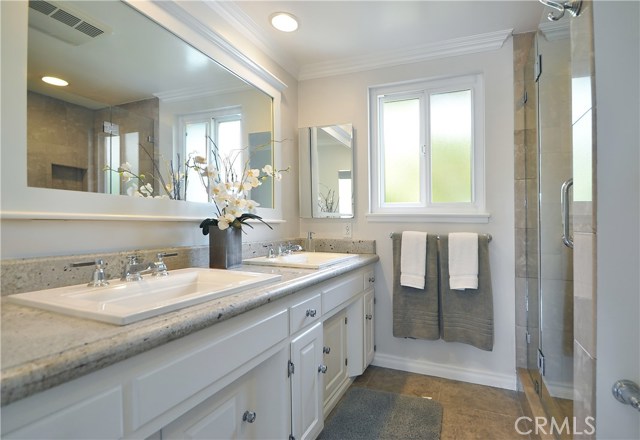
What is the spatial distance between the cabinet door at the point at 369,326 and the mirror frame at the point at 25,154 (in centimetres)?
121

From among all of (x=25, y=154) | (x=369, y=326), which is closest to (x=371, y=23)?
(x=25, y=154)

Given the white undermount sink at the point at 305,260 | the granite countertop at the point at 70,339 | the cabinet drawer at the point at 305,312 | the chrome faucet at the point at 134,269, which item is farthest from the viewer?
Answer: the white undermount sink at the point at 305,260

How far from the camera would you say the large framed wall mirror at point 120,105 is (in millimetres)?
1052

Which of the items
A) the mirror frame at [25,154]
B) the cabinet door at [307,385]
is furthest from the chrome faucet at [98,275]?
the cabinet door at [307,385]

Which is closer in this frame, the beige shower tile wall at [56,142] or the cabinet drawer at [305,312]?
the beige shower tile wall at [56,142]

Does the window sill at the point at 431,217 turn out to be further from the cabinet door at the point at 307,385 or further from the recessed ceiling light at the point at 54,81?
the recessed ceiling light at the point at 54,81

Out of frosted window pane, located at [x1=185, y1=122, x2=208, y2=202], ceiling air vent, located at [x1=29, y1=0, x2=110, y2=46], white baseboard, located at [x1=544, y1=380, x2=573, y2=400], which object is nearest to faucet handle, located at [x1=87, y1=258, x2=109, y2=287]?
frosted window pane, located at [x1=185, y1=122, x2=208, y2=202]

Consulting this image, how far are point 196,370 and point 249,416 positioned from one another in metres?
0.49

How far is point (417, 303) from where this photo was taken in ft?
7.38

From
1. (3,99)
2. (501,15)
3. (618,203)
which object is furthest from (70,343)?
(501,15)

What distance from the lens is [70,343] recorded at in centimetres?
61

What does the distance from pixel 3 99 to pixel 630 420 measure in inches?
75.8

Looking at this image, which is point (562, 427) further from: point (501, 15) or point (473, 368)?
point (501, 15)

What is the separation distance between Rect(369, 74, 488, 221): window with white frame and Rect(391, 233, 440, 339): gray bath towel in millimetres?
255
